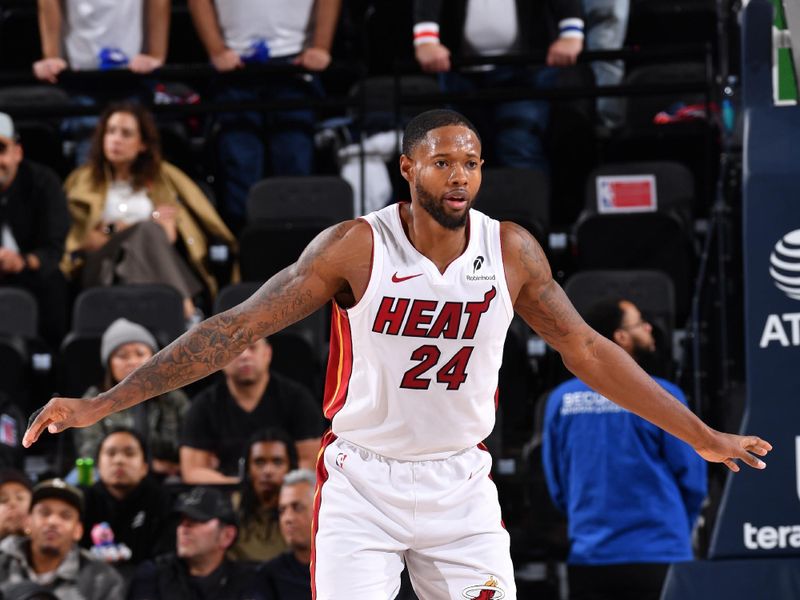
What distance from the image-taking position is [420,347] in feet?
14.8

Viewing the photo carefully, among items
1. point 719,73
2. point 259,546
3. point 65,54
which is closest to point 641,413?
point 259,546

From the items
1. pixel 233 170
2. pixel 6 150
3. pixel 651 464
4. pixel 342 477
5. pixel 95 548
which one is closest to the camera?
pixel 342 477

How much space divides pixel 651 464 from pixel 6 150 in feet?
14.7

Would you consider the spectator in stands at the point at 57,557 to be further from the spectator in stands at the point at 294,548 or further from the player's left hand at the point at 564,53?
the player's left hand at the point at 564,53

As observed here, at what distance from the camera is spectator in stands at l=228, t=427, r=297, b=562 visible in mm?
7242

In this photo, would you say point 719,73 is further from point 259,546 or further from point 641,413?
point 641,413

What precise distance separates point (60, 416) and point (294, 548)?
109 inches

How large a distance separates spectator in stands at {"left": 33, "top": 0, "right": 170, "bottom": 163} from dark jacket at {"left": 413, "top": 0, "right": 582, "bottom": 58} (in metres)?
1.78

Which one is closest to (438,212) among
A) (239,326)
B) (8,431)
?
(239,326)

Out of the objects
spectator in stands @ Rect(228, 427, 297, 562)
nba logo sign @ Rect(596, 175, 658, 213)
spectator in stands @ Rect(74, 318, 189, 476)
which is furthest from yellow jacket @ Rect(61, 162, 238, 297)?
nba logo sign @ Rect(596, 175, 658, 213)

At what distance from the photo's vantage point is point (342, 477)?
4602mm

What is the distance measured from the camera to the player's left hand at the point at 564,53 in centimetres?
886

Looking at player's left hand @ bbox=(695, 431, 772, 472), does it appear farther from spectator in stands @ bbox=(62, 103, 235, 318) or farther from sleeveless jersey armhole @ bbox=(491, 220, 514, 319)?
spectator in stands @ bbox=(62, 103, 235, 318)

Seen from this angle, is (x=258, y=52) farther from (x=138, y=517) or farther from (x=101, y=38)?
(x=138, y=517)
